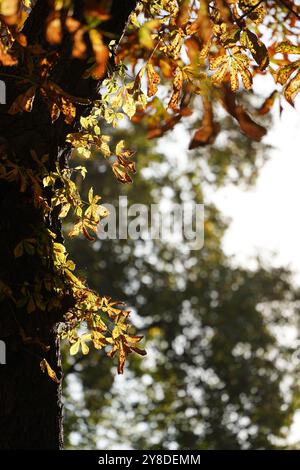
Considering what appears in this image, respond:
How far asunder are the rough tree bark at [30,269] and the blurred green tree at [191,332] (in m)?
11.1

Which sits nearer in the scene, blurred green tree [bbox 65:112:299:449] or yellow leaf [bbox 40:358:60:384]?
yellow leaf [bbox 40:358:60:384]

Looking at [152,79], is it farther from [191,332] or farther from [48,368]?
[191,332]

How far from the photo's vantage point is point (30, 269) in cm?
289

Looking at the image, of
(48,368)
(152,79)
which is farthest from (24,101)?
(48,368)

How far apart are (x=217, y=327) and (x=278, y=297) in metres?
1.91

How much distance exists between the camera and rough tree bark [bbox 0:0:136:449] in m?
2.77

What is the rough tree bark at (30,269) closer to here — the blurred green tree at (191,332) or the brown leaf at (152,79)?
the brown leaf at (152,79)

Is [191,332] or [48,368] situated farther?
[191,332]

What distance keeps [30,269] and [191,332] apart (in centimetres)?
1323

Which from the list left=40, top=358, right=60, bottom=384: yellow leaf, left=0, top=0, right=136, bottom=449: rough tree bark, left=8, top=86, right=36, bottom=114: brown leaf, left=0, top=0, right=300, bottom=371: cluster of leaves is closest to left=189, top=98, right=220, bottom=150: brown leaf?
left=0, top=0, right=300, bottom=371: cluster of leaves

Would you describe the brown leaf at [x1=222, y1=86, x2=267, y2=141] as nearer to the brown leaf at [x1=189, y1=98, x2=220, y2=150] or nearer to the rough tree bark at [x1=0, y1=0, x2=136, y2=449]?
the brown leaf at [x1=189, y1=98, x2=220, y2=150]

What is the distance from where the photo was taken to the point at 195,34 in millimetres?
3148

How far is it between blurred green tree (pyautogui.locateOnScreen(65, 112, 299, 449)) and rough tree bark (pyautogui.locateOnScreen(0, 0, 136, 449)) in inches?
435
